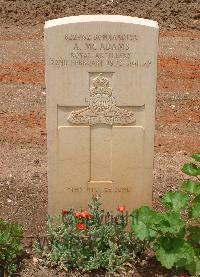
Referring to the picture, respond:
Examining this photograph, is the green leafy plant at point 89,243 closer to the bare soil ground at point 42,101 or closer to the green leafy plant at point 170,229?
the bare soil ground at point 42,101

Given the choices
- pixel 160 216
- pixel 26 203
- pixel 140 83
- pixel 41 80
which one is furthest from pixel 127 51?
pixel 41 80

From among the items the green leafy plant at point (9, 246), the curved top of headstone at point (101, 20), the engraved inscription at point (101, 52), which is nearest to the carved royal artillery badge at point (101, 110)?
the engraved inscription at point (101, 52)

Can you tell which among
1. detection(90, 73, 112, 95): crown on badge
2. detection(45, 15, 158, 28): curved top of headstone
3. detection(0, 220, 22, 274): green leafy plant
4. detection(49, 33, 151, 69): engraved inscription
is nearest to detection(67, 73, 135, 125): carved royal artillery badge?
detection(90, 73, 112, 95): crown on badge

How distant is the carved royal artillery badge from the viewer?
183 inches

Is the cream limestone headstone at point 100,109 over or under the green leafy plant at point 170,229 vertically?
over

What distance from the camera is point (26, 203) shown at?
18.9 ft

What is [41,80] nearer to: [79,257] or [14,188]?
[14,188]

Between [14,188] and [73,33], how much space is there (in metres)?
2.06

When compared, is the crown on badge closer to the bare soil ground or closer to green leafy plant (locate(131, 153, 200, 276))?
green leafy plant (locate(131, 153, 200, 276))

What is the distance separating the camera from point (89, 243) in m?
4.67

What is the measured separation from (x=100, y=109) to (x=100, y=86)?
20cm

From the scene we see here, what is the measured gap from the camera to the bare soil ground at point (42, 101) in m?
5.82

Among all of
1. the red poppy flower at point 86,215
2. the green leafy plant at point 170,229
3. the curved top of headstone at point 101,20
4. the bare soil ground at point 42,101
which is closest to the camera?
the green leafy plant at point 170,229

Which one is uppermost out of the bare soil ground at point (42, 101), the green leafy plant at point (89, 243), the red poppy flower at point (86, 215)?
the bare soil ground at point (42, 101)
